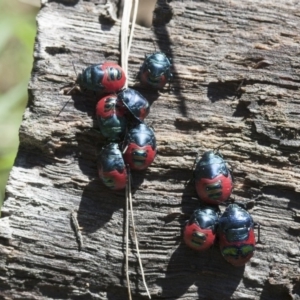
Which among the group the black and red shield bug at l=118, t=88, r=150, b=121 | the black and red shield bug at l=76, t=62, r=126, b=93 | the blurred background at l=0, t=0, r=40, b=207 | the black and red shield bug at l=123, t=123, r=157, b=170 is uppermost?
the black and red shield bug at l=76, t=62, r=126, b=93

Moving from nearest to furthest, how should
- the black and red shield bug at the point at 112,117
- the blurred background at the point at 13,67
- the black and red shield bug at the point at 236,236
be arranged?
the black and red shield bug at the point at 236,236
the black and red shield bug at the point at 112,117
the blurred background at the point at 13,67

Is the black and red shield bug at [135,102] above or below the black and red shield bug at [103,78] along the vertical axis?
below

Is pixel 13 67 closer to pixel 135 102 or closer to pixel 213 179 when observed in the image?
pixel 135 102

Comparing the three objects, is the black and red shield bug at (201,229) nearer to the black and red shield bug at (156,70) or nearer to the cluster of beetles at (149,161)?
the cluster of beetles at (149,161)

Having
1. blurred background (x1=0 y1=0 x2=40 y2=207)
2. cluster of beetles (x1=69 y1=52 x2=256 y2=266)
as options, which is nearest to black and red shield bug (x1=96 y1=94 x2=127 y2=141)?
cluster of beetles (x1=69 y1=52 x2=256 y2=266)

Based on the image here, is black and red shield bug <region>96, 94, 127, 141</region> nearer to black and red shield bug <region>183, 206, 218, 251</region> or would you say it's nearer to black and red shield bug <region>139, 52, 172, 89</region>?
black and red shield bug <region>139, 52, 172, 89</region>

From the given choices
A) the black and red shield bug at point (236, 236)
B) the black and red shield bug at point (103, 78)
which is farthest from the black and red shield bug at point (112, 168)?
the black and red shield bug at point (236, 236)

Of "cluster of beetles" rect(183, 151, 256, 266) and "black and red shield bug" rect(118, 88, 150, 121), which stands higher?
"black and red shield bug" rect(118, 88, 150, 121)

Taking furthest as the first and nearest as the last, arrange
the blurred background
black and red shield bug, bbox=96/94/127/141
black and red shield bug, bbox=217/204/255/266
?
the blurred background < black and red shield bug, bbox=96/94/127/141 < black and red shield bug, bbox=217/204/255/266
